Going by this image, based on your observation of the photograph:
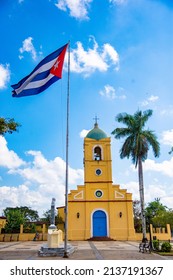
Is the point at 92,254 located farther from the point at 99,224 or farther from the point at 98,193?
the point at 98,193

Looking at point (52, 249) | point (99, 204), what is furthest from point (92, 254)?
point (99, 204)

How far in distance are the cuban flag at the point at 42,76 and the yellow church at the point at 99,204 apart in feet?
66.2

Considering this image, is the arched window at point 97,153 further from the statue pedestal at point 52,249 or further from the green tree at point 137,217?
the statue pedestal at point 52,249

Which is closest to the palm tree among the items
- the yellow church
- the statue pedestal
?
the yellow church

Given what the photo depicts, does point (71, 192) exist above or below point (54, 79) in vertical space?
below

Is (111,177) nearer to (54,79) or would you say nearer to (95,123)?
(95,123)

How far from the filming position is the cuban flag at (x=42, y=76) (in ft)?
41.9

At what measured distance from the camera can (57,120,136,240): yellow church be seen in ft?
97.8

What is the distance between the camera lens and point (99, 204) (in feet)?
102

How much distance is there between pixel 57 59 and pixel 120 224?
72.6 ft

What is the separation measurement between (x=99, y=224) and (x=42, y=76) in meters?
21.4
